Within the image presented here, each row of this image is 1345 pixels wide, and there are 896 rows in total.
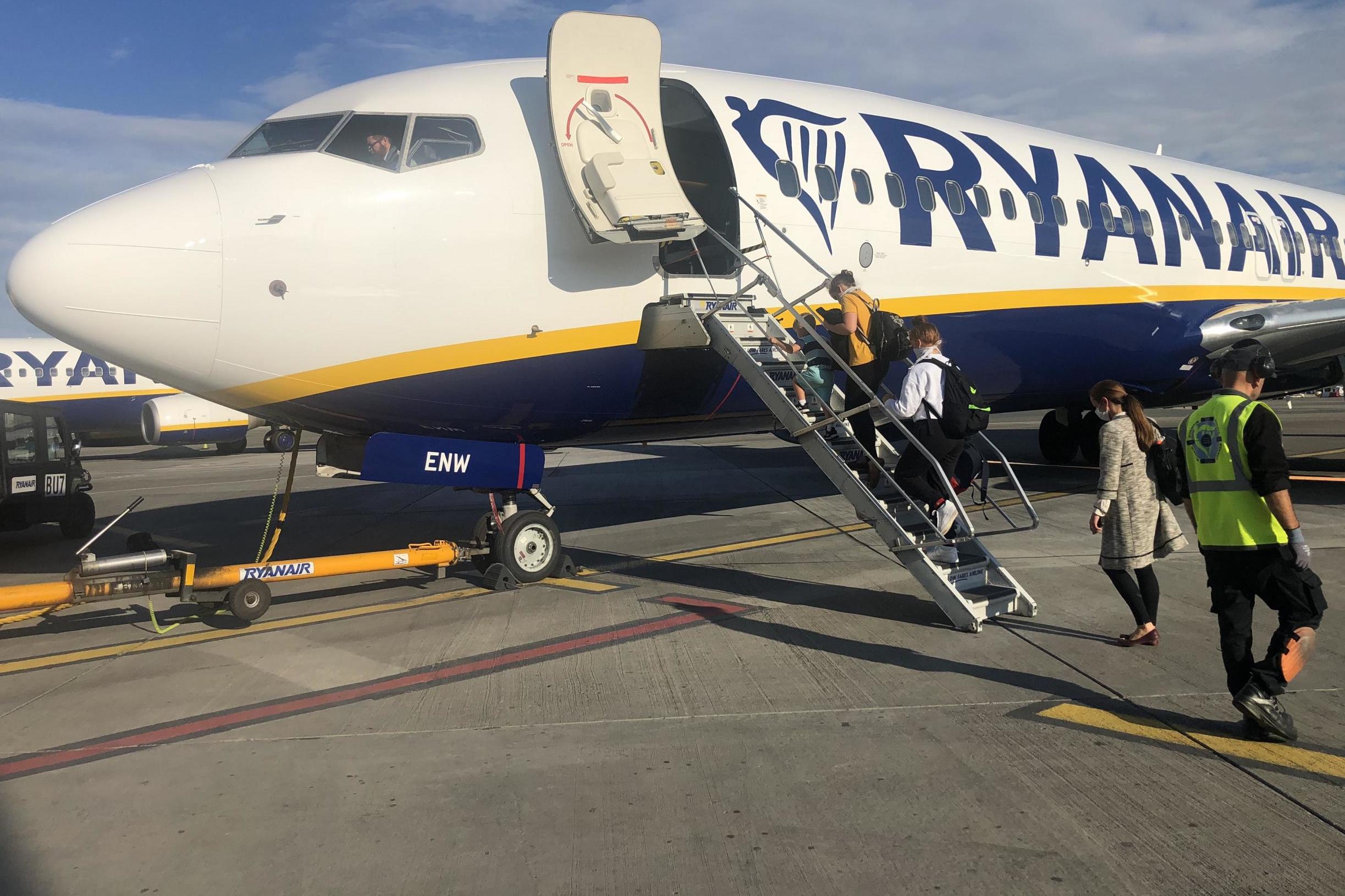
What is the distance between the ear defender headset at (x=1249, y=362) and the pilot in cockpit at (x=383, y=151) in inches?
224

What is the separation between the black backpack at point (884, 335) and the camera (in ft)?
27.9

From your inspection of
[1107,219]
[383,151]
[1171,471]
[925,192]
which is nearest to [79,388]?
[383,151]

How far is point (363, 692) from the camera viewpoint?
5746mm

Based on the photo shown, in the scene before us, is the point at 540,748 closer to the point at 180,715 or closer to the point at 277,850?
the point at 277,850

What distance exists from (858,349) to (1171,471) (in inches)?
147

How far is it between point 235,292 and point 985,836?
581 cm

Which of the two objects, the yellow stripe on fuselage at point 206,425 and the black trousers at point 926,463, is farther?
the yellow stripe on fuselage at point 206,425

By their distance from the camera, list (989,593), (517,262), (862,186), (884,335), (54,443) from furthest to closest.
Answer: (54,443) → (862,186) → (884,335) → (517,262) → (989,593)

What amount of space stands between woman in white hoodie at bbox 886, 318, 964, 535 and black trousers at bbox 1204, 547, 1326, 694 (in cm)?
247

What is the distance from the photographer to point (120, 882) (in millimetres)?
3561

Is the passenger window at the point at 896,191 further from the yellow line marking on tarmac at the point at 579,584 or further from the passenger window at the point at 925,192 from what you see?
the yellow line marking on tarmac at the point at 579,584

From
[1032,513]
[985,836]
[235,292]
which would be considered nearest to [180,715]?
[235,292]

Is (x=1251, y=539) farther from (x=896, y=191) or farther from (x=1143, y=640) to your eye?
(x=896, y=191)

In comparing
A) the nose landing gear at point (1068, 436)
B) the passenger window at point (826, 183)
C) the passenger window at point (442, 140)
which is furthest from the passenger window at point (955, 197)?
the nose landing gear at point (1068, 436)
